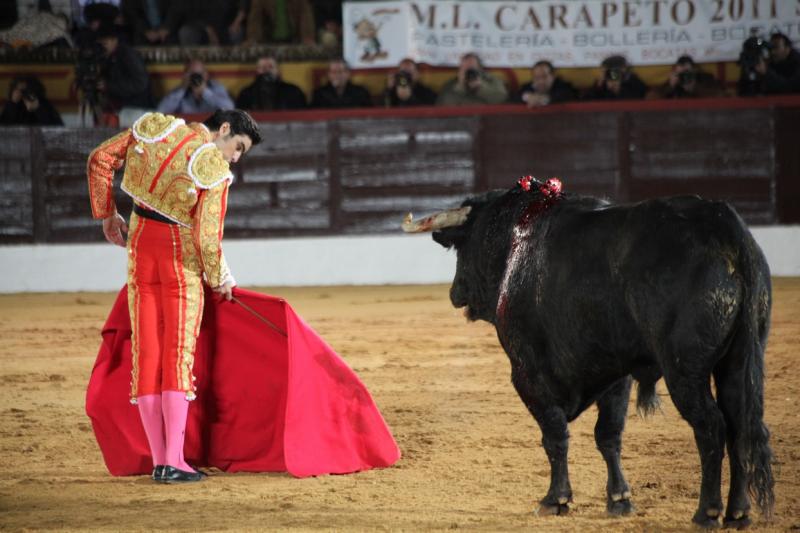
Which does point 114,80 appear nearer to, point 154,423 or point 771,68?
point 771,68

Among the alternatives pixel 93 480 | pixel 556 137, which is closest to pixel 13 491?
pixel 93 480

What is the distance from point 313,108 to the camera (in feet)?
34.9

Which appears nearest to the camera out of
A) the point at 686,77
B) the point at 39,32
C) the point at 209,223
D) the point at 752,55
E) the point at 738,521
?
the point at 738,521

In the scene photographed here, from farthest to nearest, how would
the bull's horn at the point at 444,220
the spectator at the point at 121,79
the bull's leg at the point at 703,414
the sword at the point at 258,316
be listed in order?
1. the spectator at the point at 121,79
2. the sword at the point at 258,316
3. the bull's horn at the point at 444,220
4. the bull's leg at the point at 703,414

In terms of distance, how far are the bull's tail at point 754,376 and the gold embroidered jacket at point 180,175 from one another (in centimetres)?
179

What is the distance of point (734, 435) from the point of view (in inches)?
131

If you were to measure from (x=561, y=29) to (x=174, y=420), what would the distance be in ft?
22.8

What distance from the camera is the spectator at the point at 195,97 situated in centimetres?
1026

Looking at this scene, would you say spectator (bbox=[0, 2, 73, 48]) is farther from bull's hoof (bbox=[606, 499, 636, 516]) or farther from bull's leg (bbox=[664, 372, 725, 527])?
bull's leg (bbox=[664, 372, 725, 527])

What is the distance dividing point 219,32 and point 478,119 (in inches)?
112

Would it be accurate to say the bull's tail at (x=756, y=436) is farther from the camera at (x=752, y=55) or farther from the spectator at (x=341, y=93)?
the spectator at (x=341, y=93)

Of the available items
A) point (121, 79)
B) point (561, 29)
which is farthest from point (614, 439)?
point (121, 79)

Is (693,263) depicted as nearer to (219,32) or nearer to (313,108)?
(313,108)

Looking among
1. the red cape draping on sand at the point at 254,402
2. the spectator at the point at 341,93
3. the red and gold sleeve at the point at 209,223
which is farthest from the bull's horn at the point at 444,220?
the spectator at the point at 341,93
